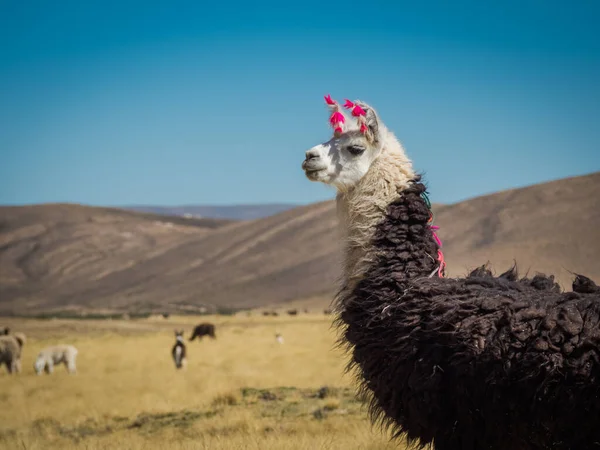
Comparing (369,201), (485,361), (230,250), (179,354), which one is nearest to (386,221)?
(369,201)

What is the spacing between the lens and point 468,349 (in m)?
4.11

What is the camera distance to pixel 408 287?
460 centimetres

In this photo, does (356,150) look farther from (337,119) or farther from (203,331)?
(203,331)

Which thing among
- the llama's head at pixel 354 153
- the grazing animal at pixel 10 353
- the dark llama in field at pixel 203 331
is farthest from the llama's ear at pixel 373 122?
the dark llama in field at pixel 203 331

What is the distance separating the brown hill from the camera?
7988cm

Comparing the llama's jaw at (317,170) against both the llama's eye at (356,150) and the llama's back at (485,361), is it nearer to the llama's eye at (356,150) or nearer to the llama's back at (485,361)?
the llama's eye at (356,150)

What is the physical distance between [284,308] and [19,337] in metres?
67.7

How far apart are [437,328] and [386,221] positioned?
94 cm

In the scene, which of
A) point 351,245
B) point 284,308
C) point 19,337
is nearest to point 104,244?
point 284,308

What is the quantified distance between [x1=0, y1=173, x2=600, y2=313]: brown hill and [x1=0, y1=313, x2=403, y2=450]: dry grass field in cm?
4836

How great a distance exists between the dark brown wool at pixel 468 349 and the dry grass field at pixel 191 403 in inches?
22.5

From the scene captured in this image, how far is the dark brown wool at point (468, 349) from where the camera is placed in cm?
384

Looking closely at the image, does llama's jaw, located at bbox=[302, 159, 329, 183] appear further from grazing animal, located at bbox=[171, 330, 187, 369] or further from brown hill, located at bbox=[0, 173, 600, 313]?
brown hill, located at bbox=[0, 173, 600, 313]

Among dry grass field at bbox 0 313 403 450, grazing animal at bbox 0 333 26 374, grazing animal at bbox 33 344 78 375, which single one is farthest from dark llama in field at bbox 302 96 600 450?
grazing animal at bbox 0 333 26 374
